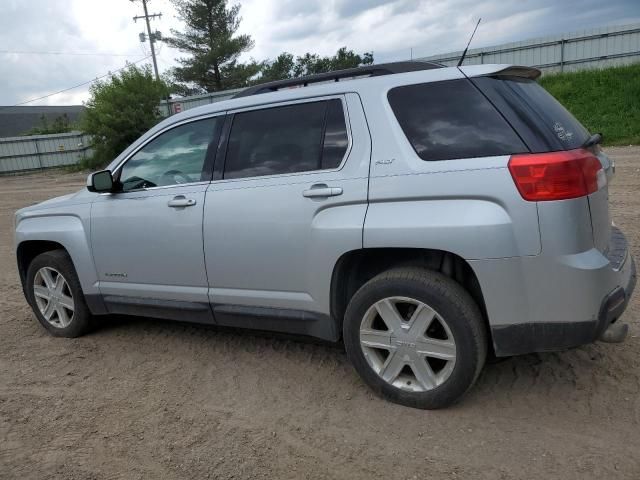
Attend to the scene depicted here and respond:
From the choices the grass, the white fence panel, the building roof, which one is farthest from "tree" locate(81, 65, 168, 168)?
the building roof

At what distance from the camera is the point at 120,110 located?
2691cm

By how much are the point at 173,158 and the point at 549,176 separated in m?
2.66

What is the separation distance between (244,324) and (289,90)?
A: 1.61 m

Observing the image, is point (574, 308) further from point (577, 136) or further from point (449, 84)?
point (449, 84)

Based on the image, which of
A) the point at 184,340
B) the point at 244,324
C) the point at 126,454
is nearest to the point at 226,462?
the point at 126,454

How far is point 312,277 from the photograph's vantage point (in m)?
3.33

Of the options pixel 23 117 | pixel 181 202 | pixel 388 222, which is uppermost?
pixel 23 117

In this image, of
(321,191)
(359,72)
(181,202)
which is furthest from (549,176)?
(181,202)

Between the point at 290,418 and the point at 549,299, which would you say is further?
the point at 290,418

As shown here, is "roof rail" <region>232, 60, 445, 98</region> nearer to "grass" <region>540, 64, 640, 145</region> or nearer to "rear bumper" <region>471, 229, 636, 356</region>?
"rear bumper" <region>471, 229, 636, 356</region>

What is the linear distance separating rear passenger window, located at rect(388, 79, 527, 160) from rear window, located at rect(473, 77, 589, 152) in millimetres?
55

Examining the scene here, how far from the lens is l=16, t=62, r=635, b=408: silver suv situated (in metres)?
2.73

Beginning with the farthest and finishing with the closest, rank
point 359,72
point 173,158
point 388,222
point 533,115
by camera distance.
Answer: point 173,158, point 359,72, point 388,222, point 533,115

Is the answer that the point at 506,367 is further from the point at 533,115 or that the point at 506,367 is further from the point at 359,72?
the point at 359,72
